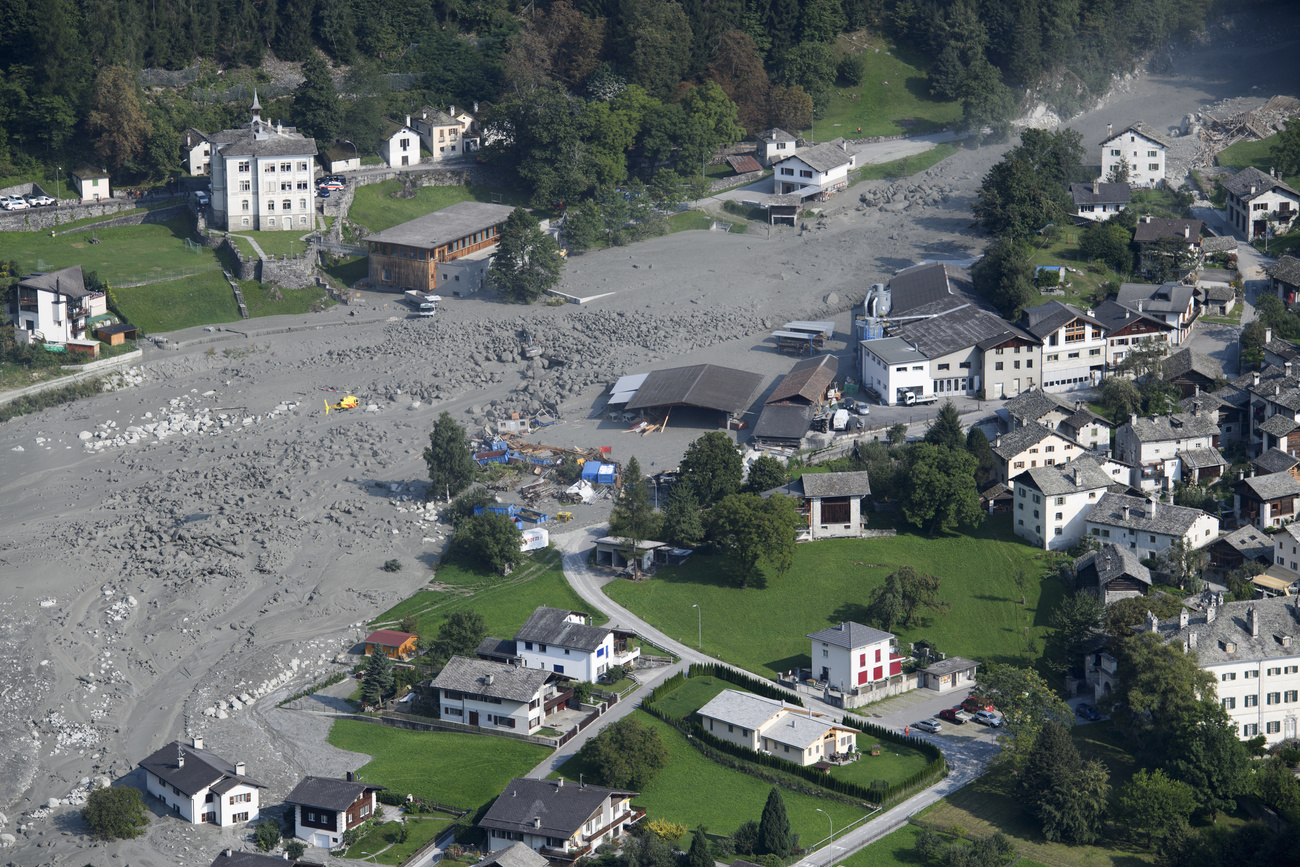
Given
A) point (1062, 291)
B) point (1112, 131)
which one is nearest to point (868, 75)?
point (1112, 131)

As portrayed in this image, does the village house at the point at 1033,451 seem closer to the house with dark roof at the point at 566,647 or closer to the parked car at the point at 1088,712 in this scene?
the parked car at the point at 1088,712

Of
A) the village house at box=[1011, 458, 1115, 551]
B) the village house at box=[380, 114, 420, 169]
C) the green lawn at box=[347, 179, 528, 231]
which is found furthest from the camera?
the village house at box=[380, 114, 420, 169]

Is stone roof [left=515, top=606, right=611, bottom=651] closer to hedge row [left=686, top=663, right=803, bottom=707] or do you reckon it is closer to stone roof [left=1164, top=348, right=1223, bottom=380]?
hedge row [left=686, top=663, right=803, bottom=707]

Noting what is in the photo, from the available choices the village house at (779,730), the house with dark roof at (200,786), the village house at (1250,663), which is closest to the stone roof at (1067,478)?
the village house at (1250,663)

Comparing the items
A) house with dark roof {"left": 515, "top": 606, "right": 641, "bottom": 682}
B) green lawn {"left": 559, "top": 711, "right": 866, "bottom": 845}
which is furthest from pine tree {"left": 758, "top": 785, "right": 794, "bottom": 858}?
house with dark roof {"left": 515, "top": 606, "right": 641, "bottom": 682}

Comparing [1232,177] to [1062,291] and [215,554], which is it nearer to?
[1062,291]

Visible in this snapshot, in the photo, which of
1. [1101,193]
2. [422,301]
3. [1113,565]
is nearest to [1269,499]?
[1113,565]
